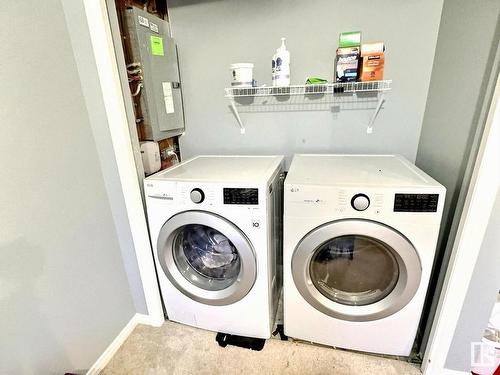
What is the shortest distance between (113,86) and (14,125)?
16.5 inches

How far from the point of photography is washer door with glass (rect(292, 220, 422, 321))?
3.84 ft

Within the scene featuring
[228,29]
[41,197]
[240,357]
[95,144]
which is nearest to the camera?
[41,197]

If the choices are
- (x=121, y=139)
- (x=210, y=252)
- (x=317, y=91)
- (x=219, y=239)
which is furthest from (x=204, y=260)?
(x=317, y=91)

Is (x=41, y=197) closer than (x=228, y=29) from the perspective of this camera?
Yes

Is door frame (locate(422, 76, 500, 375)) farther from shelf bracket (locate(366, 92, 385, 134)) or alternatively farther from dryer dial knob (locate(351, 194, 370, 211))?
shelf bracket (locate(366, 92, 385, 134))

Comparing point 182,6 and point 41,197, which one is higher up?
point 182,6

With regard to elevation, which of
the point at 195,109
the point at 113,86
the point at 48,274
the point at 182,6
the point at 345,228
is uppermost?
the point at 182,6

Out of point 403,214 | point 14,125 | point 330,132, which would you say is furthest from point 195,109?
point 403,214

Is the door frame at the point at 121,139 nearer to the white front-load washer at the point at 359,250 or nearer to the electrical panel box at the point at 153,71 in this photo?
the electrical panel box at the point at 153,71

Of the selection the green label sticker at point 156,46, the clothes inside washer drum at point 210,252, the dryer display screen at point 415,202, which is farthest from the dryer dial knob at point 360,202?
the green label sticker at point 156,46

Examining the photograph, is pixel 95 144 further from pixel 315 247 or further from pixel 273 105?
pixel 315 247

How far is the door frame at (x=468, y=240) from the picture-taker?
955 mm

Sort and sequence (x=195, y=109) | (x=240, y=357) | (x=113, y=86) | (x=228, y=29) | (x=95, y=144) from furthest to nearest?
1. (x=195, y=109)
2. (x=228, y=29)
3. (x=240, y=357)
4. (x=95, y=144)
5. (x=113, y=86)

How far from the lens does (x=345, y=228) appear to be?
46.4 inches
